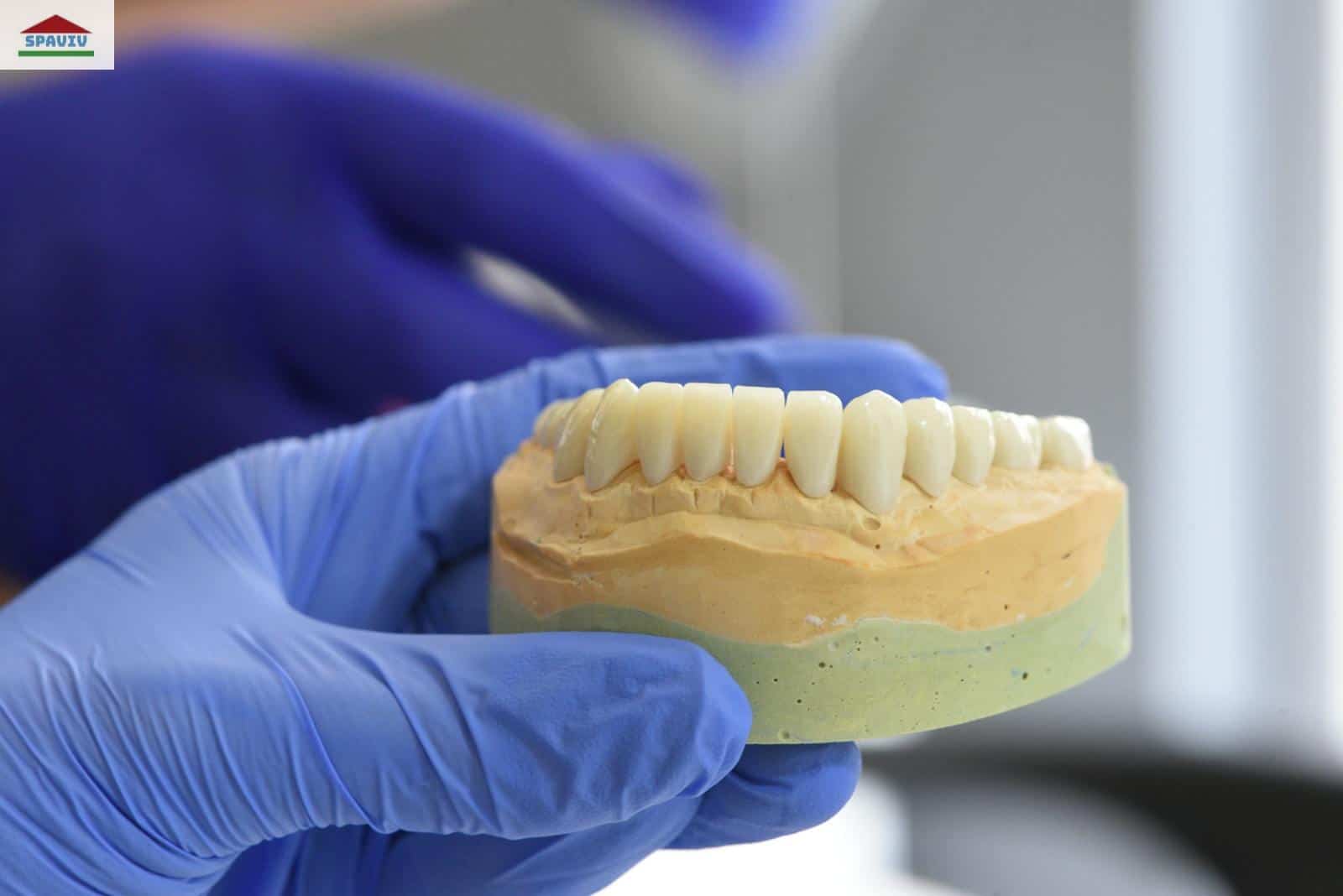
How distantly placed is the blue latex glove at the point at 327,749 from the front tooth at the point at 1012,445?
30 centimetres

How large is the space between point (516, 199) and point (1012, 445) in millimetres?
1093

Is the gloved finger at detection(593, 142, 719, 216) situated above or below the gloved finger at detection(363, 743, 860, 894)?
above

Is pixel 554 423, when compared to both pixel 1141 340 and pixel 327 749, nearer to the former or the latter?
pixel 327 749

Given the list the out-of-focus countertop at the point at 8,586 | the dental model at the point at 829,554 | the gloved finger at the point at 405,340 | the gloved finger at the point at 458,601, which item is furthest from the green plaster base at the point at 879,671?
the out-of-focus countertop at the point at 8,586

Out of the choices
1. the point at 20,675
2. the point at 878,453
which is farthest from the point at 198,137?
the point at 878,453

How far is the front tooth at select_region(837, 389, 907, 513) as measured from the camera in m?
0.82

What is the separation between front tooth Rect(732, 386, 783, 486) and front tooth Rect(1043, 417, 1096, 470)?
28 cm

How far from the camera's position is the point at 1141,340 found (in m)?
2.45

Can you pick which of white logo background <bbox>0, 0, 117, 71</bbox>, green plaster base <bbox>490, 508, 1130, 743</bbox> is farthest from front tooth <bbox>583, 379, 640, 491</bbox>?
white logo background <bbox>0, 0, 117, 71</bbox>

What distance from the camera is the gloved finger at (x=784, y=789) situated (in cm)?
94

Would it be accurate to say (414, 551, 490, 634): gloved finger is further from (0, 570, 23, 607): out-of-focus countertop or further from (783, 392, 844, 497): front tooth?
(0, 570, 23, 607): out-of-focus countertop

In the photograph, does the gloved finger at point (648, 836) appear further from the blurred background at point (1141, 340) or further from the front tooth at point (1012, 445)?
the blurred background at point (1141, 340)

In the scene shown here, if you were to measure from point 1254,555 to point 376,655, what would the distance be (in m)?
2.21

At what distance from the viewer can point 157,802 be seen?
0.88 m
